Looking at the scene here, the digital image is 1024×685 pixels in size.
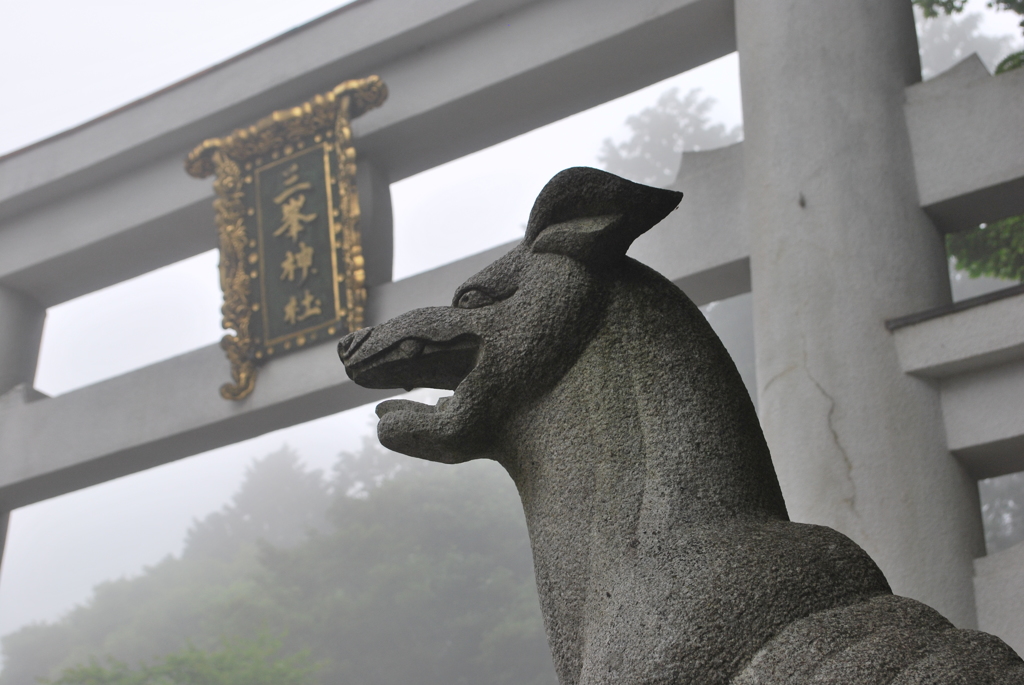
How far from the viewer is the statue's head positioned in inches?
64.6

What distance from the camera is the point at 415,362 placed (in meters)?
1.75

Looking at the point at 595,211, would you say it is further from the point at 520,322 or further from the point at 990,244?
the point at 990,244

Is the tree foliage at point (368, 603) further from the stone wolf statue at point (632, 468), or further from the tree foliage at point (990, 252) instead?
the stone wolf statue at point (632, 468)

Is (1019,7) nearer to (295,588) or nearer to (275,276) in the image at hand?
(275,276)

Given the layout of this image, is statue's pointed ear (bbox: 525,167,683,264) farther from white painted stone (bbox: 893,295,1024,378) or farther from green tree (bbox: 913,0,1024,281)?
green tree (bbox: 913,0,1024,281)

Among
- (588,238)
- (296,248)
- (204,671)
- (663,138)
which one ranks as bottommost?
(204,671)

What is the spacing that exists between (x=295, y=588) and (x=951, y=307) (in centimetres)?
1986

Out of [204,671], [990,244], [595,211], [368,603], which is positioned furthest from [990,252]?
[368,603]

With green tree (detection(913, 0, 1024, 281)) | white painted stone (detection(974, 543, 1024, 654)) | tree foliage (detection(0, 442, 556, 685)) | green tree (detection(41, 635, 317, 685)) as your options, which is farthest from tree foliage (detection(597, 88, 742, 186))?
white painted stone (detection(974, 543, 1024, 654))

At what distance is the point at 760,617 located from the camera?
130cm

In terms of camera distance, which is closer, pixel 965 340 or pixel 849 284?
pixel 965 340

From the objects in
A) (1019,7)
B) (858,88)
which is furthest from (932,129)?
(1019,7)

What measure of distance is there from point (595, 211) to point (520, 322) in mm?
213

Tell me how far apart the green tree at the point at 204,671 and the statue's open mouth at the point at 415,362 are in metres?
12.7
